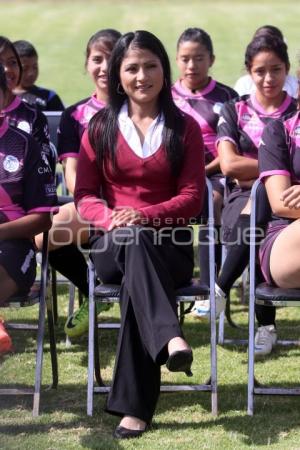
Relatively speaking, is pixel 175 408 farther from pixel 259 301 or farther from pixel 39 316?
pixel 39 316

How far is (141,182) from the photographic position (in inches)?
204

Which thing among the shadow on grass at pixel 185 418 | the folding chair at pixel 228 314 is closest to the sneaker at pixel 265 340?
the folding chair at pixel 228 314

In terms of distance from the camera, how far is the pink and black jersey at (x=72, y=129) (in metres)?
6.59

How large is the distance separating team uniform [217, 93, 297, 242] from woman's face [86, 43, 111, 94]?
0.87 m

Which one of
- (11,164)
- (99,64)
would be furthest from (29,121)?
(11,164)

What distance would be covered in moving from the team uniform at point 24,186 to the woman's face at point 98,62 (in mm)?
1704

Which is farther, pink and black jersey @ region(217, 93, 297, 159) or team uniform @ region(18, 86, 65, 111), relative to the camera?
team uniform @ region(18, 86, 65, 111)

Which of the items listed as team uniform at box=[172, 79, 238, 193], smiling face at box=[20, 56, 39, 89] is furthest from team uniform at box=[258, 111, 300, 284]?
smiling face at box=[20, 56, 39, 89]

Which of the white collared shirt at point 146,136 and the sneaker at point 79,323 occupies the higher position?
the white collared shirt at point 146,136

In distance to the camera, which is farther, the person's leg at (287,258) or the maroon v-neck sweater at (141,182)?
the maroon v-neck sweater at (141,182)

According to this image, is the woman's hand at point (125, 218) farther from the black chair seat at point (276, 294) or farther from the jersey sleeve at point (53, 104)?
the jersey sleeve at point (53, 104)

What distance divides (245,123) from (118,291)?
2.02 metres

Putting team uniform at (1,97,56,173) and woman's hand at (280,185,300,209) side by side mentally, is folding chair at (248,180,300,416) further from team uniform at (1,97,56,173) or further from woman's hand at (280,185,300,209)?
team uniform at (1,97,56,173)

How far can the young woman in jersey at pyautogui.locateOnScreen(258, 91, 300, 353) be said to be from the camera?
4.90 metres
